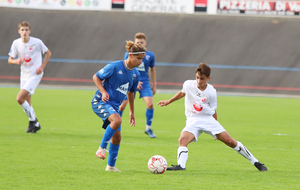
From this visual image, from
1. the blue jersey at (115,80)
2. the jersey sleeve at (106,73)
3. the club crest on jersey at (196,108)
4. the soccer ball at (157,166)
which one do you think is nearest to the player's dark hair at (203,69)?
the club crest on jersey at (196,108)

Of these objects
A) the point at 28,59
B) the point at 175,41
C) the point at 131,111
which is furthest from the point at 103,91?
the point at 175,41

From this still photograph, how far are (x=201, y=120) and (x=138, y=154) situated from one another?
1.43 metres

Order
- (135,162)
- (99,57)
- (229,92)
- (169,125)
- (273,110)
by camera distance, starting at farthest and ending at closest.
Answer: (99,57) → (229,92) → (273,110) → (169,125) → (135,162)

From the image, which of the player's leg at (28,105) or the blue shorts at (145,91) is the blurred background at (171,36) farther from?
the player's leg at (28,105)

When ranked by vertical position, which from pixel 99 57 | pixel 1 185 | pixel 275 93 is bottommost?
pixel 275 93

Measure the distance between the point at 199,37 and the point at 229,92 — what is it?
385cm

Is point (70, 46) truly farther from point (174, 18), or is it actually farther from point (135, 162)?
point (135, 162)

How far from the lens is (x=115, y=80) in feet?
17.3

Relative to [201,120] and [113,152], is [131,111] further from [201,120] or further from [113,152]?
[201,120]

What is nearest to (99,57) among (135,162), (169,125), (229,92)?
(229,92)

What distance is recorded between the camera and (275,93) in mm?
22844

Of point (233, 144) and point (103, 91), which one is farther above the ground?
point (103, 91)

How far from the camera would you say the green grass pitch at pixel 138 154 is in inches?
183

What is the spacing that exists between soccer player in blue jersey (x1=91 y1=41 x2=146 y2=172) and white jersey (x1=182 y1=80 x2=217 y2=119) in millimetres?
784
